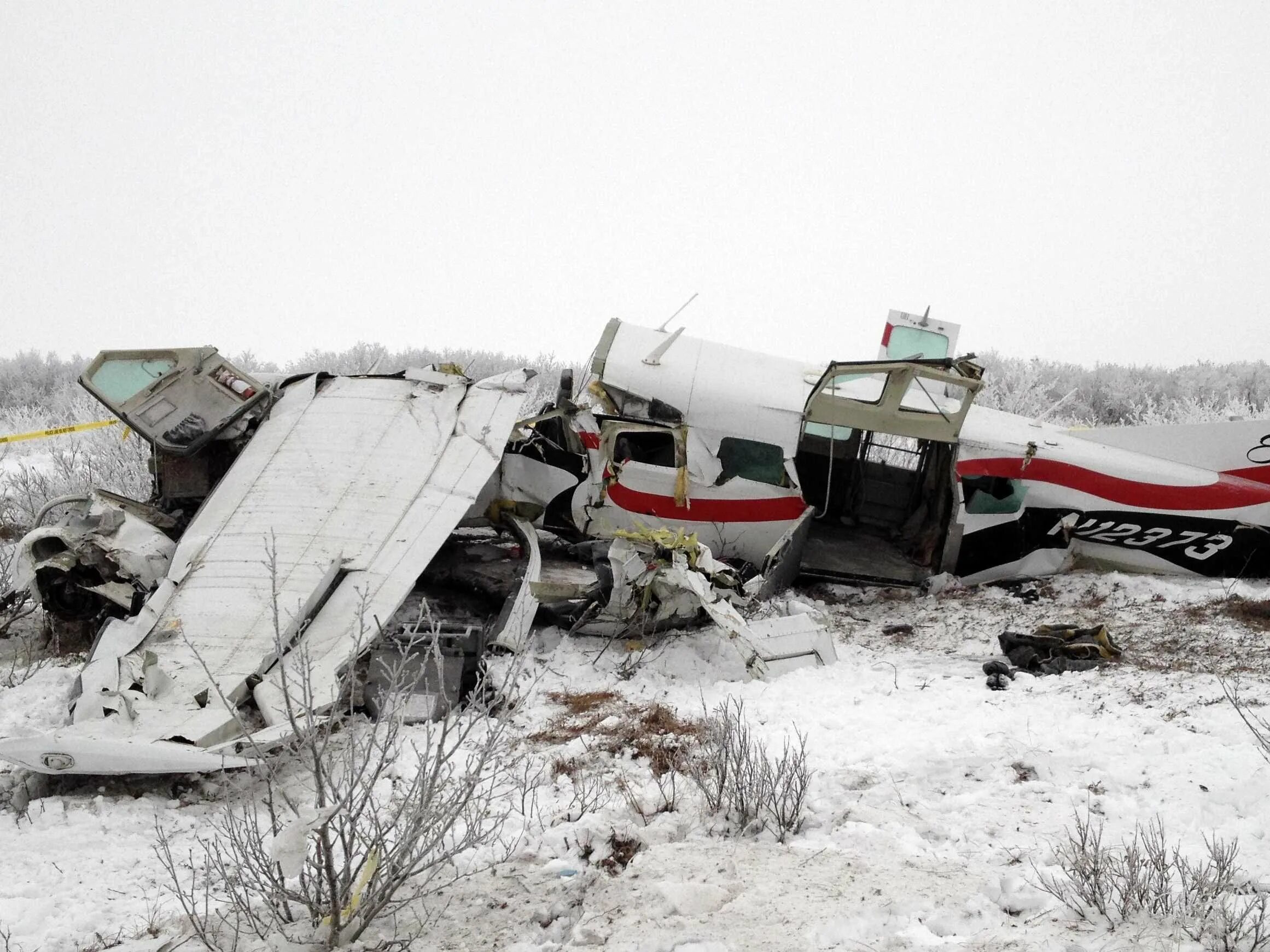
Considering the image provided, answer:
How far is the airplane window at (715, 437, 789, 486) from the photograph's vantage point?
356 inches

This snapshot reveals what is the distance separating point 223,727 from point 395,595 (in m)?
1.59

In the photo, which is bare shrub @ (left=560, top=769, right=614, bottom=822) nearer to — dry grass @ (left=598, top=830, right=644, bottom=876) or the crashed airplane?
dry grass @ (left=598, top=830, right=644, bottom=876)

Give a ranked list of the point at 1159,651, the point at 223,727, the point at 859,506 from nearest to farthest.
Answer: the point at 223,727, the point at 1159,651, the point at 859,506

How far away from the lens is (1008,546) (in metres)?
9.14

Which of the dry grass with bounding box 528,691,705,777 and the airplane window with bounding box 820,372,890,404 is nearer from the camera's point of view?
the dry grass with bounding box 528,691,705,777

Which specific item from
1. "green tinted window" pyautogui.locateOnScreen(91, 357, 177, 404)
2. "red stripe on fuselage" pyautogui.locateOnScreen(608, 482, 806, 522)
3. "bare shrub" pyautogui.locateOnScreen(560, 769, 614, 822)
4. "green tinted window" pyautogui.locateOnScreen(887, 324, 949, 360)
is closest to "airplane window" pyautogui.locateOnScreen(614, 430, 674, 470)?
"red stripe on fuselage" pyautogui.locateOnScreen(608, 482, 806, 522)

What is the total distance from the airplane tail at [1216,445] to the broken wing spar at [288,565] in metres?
6.19

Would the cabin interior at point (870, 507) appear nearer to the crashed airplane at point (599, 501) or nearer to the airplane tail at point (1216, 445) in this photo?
the crashed airplane at point (599, 501)

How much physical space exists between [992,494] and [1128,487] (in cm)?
121

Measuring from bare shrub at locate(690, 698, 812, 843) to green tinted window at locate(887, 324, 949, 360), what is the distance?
6.99 metres

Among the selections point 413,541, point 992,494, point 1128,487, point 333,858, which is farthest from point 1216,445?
point 333,858

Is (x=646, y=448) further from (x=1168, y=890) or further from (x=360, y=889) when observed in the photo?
(x=1168, y=890)

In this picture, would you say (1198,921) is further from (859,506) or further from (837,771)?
(859,506)

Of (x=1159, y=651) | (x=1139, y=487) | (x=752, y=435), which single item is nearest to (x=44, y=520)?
(x=752, y=435)
